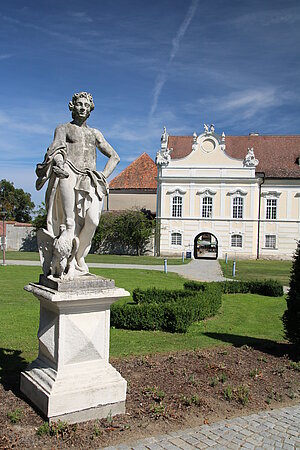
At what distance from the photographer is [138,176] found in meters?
42.1

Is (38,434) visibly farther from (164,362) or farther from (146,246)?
(146,246)

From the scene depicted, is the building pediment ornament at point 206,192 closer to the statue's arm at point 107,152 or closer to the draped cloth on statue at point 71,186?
the statue's arm at point 107,152

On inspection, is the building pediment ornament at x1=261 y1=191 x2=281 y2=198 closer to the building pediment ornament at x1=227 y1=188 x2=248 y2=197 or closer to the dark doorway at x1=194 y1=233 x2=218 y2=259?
the building pediment ornament at x1=227 y1=188 x2=248 y2=197

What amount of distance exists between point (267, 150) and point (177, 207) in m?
10.3

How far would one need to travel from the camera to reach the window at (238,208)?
117 ft

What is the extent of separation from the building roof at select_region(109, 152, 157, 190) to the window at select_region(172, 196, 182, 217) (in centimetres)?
524

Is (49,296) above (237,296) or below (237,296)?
above

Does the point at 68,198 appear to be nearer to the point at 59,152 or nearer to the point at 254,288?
the point at 59,152

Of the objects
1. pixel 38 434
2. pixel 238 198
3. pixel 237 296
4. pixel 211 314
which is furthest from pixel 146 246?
pixel 38 434

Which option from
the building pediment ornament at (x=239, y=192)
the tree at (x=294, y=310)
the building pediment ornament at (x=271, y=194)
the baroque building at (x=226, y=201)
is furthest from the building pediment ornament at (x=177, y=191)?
the tree at (x=294, y=310)

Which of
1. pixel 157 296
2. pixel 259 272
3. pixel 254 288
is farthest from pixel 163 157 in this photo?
pixel 157 296

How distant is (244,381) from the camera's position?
582 centimetres

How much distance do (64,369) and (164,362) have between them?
2.48 m

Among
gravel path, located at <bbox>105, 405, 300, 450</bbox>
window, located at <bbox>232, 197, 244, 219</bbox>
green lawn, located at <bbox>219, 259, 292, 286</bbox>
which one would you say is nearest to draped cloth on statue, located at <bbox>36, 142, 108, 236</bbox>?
gravel path, located at <bbox>105, 405, 300, 450</bbox>
